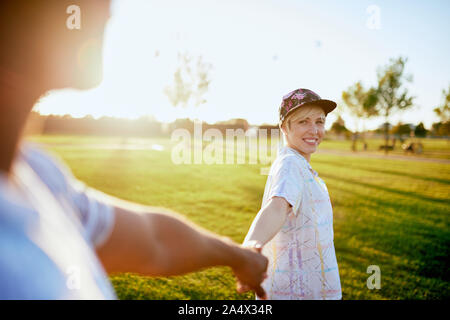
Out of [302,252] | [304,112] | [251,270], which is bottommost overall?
[302,252]

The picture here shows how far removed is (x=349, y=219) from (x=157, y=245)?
23.1 feet

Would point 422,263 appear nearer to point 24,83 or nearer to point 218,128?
point 24,83

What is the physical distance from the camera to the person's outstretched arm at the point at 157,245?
2.87 feet

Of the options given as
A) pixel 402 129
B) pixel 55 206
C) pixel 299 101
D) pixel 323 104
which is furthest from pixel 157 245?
pixel 402 129

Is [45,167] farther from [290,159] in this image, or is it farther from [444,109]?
[444,109]

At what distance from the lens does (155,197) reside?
332 inches

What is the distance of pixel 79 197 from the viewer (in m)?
0.80

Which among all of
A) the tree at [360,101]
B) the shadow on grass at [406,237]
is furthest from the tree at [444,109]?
the shadow on grass at [406,237]

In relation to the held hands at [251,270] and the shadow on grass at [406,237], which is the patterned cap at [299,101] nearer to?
the held hands at [251,270]

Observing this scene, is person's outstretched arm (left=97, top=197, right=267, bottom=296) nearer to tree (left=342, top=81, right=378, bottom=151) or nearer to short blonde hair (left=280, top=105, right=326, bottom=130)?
short blonde hair (left=280, top=105, right=326, bottom=130)

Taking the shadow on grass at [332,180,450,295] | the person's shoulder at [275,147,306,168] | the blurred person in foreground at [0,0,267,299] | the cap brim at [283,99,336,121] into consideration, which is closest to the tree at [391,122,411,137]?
the shadow on grass at [332,180,450,295]

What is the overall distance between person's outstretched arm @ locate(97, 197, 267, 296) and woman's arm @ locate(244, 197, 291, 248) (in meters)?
0.38
